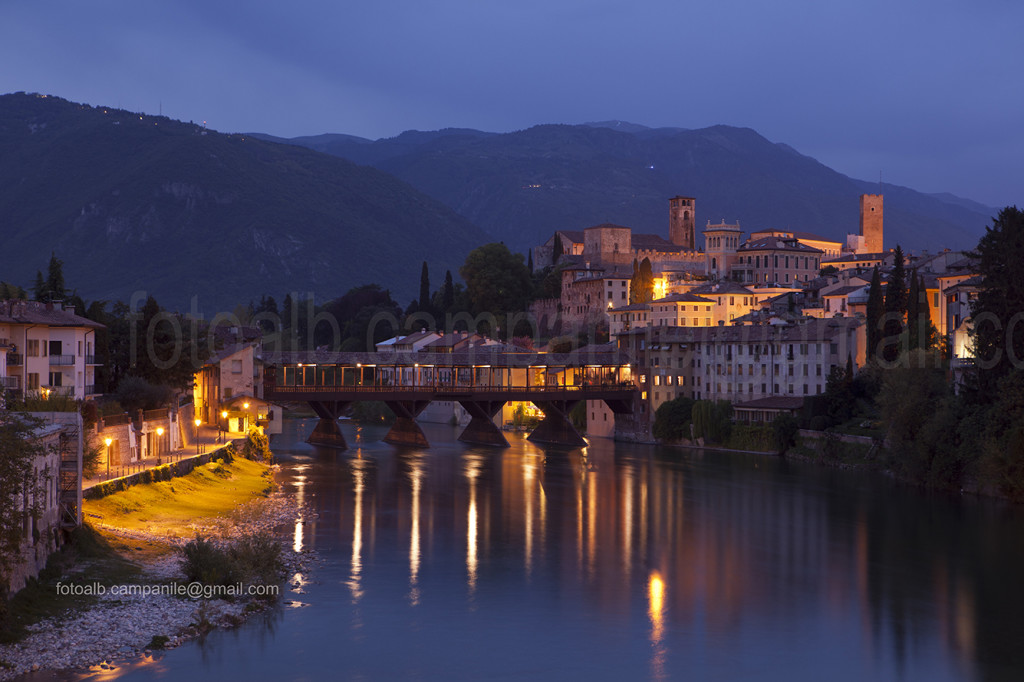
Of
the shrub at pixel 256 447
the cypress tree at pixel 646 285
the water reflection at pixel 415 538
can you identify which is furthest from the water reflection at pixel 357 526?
the cypress tree at pixel 646 285

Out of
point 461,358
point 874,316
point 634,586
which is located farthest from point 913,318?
point 634,586

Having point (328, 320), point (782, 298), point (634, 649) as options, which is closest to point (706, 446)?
point (782, 298)

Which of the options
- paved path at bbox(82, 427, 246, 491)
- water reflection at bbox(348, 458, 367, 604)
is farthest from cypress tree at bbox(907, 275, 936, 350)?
paved path at bbox(82, 427, 246, 491)

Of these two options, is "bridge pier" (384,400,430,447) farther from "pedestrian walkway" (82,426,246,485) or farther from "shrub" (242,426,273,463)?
"shrub" (242,426,273,463)

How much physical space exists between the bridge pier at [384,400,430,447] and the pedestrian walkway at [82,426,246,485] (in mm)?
13853

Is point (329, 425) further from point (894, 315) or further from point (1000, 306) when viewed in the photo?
point (1000, 306)

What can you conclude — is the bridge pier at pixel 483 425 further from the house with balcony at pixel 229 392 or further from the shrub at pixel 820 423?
the shrub at pixel 820 423

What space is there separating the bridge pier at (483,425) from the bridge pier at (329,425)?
9251mm

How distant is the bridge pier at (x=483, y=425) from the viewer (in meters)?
75.9

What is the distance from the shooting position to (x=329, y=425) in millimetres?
72000

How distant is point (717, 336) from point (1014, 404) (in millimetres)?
34098

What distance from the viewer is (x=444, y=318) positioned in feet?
408

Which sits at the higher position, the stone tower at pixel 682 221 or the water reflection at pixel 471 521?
the stone tower at pixel 682 221

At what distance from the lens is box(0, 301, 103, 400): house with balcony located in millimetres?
43731
